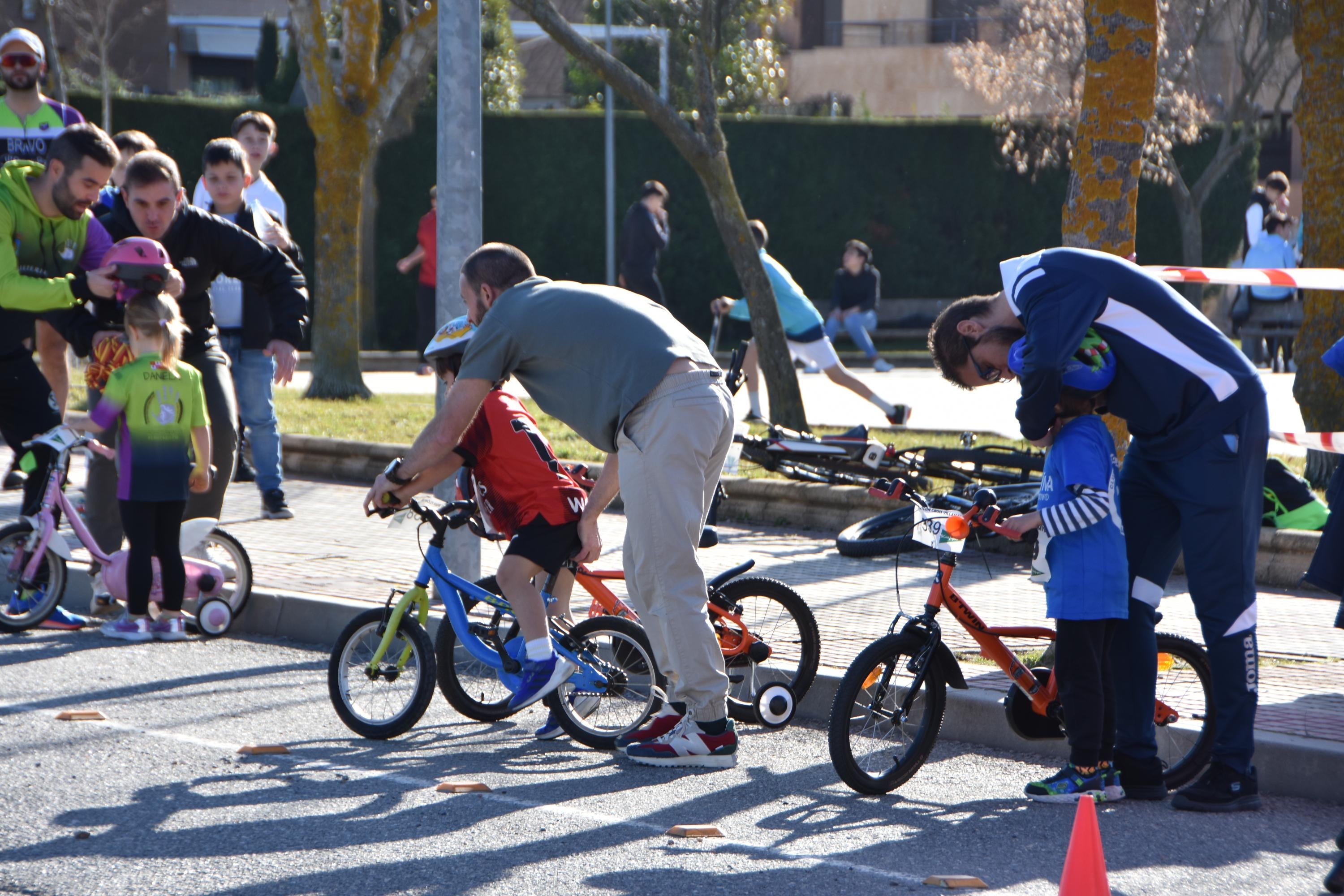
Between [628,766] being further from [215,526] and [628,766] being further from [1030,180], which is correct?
[1030,180]

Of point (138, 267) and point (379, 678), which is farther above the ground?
point (138, 267)

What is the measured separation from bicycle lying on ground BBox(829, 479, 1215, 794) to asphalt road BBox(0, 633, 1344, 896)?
134mm

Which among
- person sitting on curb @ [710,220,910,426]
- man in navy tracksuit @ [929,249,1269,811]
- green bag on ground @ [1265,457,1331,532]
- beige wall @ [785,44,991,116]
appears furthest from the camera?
beige wall @ [785,44,991,116]

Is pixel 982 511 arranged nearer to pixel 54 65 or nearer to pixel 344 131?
pixel 344 131

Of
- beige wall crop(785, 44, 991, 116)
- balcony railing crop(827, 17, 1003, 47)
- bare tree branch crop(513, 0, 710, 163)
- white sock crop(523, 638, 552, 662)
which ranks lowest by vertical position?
white sock crop(523, 638, 552, 662)

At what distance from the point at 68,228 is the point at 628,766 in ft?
12.7

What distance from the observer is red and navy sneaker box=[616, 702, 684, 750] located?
5371 mm

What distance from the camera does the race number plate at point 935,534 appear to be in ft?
16.5

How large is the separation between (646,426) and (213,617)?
2.89 meters

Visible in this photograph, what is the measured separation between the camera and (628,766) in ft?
17.6

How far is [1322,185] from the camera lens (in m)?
9.66

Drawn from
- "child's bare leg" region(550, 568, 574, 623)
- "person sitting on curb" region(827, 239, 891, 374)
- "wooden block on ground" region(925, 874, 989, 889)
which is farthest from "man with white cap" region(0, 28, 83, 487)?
"person sitting on curb" region(827, 239, 891, 374)

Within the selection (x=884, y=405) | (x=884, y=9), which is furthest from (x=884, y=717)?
(x=884, y=9)

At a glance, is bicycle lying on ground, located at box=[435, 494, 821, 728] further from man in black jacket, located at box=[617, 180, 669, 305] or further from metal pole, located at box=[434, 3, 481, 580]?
man in black jacket, located at box=[617, 180, 669, 305]
